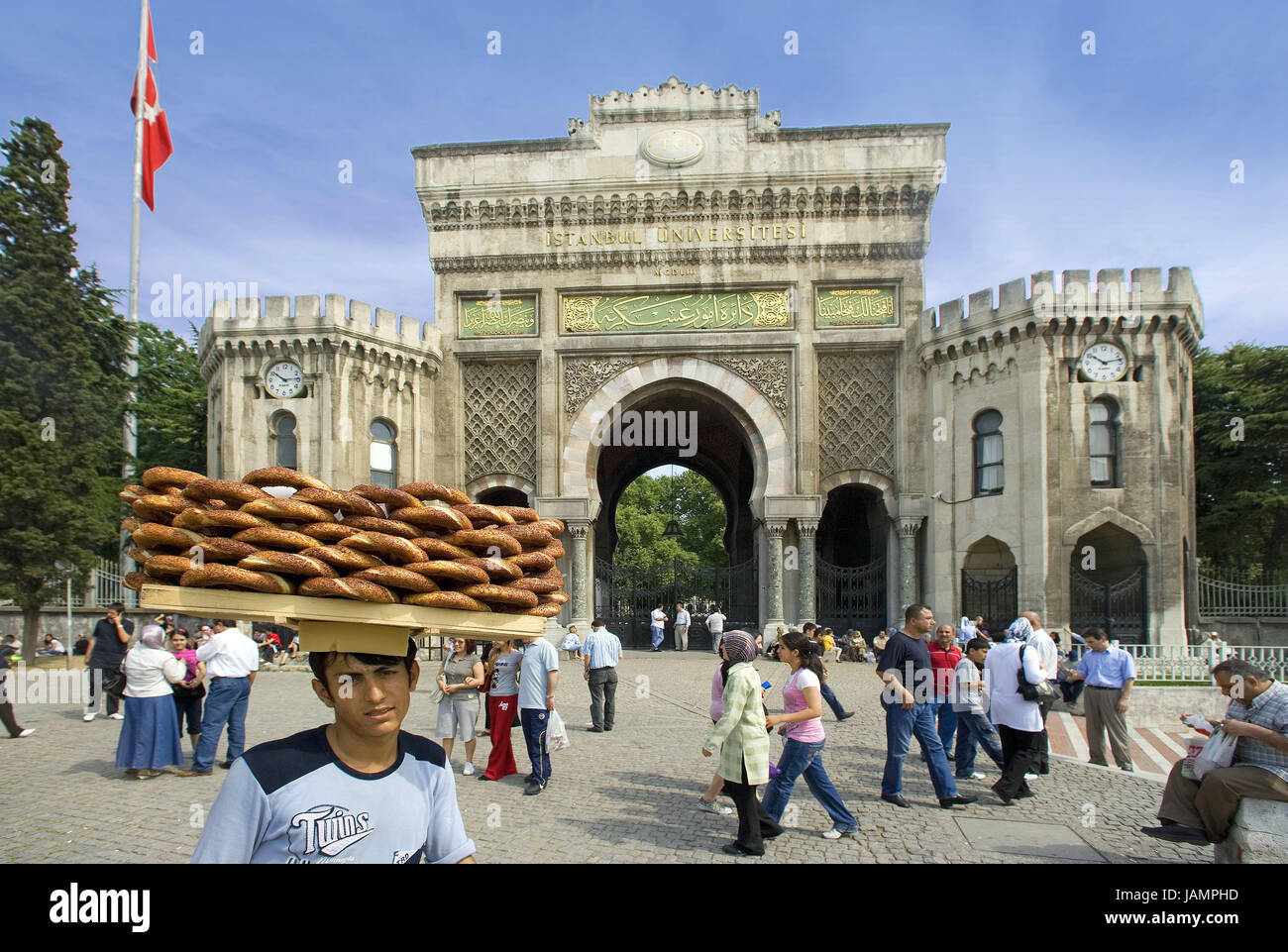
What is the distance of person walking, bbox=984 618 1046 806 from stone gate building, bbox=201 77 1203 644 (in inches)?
539

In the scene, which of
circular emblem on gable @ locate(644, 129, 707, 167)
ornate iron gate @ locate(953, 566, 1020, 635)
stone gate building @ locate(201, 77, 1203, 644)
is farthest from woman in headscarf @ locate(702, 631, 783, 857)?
circular emblem on gable @ locate(644, 129, 707, 167)

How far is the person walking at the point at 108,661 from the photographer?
11430mm

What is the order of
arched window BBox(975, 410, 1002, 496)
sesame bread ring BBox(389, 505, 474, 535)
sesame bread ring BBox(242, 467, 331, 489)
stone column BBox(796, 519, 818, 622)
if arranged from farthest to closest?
1. stone column BBox(796, 519, 818, 622)
2. arched window BBox(975, 410, 1002, 496)
3. sesame bread ring BBox(242, 467, 331, 489)
4. sesame bread ring BBox(389, 505, 474, 535)

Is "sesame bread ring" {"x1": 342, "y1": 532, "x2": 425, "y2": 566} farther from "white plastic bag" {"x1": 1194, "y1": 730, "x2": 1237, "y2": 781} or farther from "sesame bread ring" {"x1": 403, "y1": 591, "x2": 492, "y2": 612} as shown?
"white plastic bag" {"x1": 1194, "y1": 730, "x2": 1237, "y2": 781}

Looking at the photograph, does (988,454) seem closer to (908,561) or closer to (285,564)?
(908,561)

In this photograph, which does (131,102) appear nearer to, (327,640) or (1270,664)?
(327,640)

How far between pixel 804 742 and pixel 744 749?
0.62 meters

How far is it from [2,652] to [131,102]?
2278 cm

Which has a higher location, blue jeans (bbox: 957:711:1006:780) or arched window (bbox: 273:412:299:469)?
arched window (bbox: 273:412:299:469)

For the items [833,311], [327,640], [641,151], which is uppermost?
[641,151]

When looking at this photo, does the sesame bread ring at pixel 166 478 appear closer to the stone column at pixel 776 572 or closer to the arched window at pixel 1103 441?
the stone column at pixel 776 572

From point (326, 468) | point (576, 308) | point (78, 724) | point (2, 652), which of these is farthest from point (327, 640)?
point (576, 308)

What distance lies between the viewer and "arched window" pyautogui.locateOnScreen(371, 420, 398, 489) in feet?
73.2

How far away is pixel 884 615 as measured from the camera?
2339 centimetres
